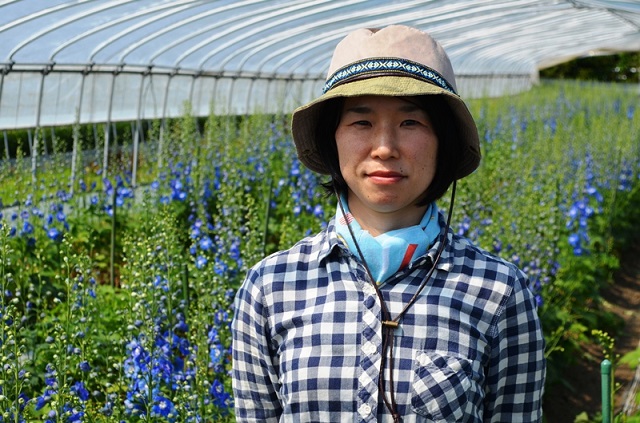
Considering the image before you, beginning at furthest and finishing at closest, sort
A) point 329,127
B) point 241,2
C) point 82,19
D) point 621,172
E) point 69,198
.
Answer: point 621,172, point 241,2, point 82,19, point 69,198, point 329,127

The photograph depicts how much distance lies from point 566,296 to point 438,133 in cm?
409

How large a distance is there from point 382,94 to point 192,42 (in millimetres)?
8210

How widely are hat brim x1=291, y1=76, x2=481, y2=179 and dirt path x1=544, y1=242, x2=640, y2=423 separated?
3062 millimetres

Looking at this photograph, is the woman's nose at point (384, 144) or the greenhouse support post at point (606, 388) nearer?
the woman's nose at point (384, 144)

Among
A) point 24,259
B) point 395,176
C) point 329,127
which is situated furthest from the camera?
point 24,259

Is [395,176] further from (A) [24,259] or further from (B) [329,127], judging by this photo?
(A) [24,259]

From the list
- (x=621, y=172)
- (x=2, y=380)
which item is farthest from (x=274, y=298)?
(x=621, y=172)

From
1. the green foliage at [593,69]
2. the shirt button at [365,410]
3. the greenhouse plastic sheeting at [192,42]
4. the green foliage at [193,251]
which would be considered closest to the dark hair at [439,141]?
the shirt button at [365,410]

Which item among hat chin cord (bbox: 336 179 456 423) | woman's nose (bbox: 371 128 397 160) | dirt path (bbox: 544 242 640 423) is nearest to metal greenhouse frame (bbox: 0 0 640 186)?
dirt path (bbox: 544 242 640 423)

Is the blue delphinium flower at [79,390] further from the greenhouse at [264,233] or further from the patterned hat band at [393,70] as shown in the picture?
the patterned hat band at [393,70]

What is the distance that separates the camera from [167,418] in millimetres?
2705

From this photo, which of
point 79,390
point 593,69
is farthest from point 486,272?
point 593,69

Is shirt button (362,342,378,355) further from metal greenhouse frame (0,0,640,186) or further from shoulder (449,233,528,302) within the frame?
metal greenhouse frame (0,0,640,186)

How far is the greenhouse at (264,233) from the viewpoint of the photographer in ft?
5.45
